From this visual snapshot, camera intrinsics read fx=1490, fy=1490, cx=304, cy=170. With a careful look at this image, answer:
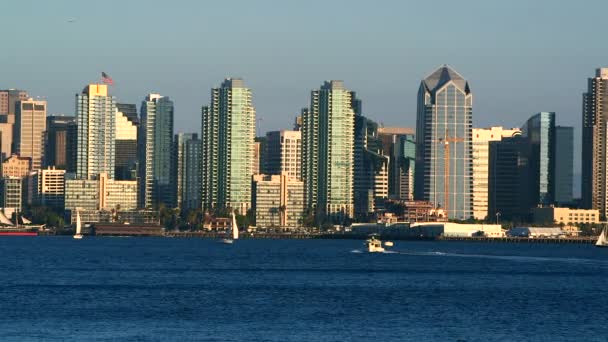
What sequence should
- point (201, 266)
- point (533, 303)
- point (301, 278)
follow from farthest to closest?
1. point (201, 266)
2. point (301, 278)
3. point (533, 303)

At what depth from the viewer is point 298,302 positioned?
99.4m

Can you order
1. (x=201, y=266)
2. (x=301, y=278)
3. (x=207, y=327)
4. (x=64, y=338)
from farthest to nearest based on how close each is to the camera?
1. (x=201, y=266)
2. (x=301, y=278)
3. (x=207, y=327)
4. (x=64, y=338)

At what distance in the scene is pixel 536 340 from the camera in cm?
7788

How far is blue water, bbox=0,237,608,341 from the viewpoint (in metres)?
79.6

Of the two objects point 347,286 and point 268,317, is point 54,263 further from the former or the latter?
point 268,317

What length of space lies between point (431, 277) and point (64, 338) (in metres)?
63.8

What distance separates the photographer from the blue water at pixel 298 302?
79625 mm

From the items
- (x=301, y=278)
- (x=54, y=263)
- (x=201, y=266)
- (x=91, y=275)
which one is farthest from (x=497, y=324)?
(x=54, y=263)

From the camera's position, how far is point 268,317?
87750 mm

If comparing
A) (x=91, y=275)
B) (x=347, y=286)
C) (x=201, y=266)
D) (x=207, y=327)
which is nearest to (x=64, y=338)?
(x=207, y=327)

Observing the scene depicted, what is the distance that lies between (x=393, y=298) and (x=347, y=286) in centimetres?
1276

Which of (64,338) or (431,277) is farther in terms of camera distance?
(431,277)

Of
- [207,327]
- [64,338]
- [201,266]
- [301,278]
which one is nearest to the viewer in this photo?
[64,338]

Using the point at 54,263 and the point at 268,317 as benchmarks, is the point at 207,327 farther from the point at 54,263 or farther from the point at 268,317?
the point at 54,263
